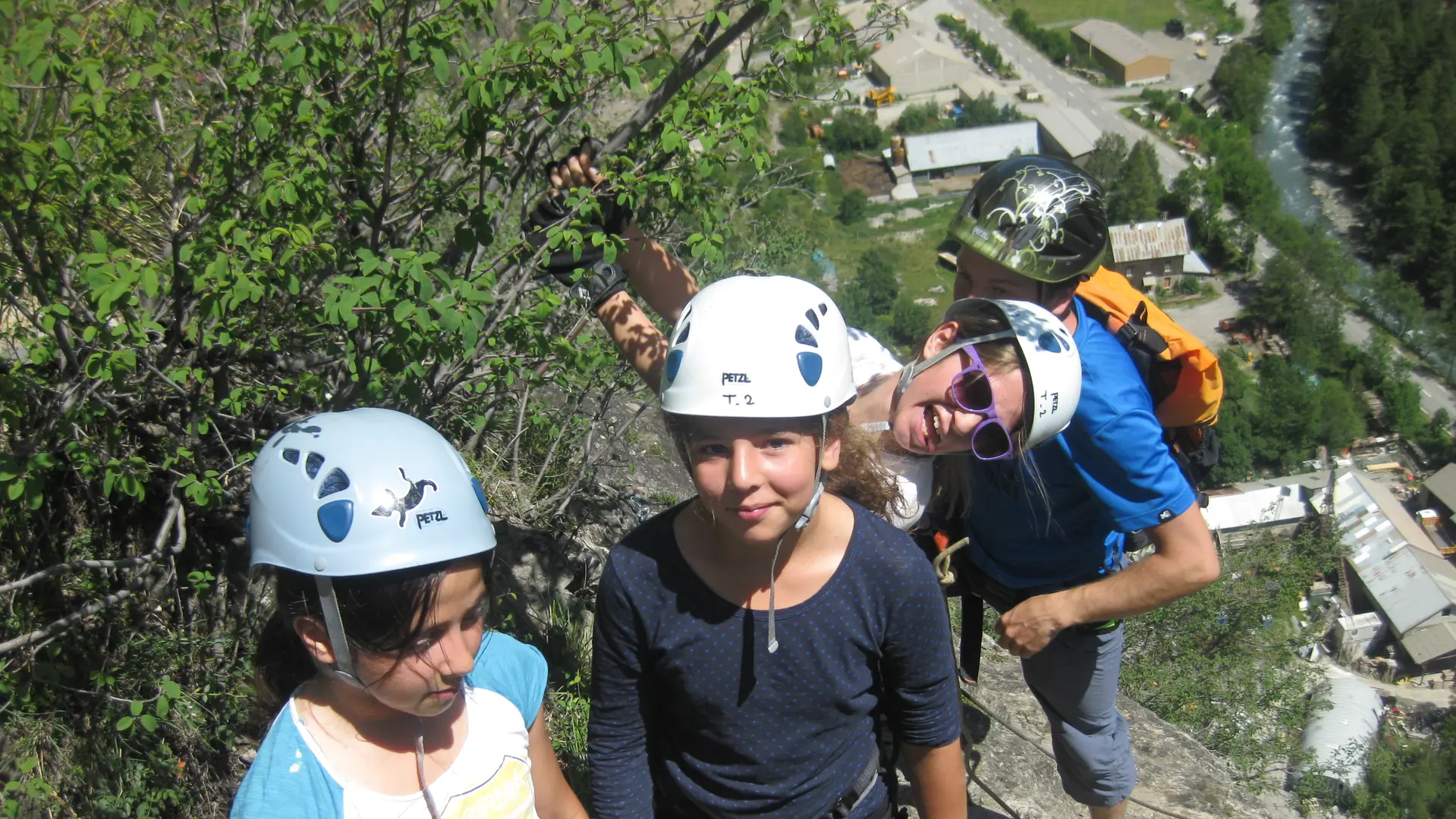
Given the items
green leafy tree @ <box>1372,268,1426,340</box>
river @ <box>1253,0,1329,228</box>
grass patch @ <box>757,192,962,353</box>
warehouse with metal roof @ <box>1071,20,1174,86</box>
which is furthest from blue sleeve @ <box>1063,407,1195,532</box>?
warehouse with metal roof @ <box>1071,20,1174,86</box>

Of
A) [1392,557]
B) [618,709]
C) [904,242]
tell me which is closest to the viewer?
[618,709]

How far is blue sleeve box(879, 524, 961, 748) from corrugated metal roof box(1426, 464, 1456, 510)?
52.8 m

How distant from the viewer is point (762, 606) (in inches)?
95.4

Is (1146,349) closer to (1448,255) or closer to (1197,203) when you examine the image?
(1197,203)

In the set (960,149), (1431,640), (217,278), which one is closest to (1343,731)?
(1431,640)

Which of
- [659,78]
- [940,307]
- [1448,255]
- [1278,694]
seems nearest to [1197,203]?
[1448,255]

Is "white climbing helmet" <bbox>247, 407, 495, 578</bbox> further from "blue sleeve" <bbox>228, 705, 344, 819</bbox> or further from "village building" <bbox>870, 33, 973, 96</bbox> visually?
"village building" <bbox>870, 33, 973, 96</bbox>

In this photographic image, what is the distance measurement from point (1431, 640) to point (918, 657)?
1722 inches

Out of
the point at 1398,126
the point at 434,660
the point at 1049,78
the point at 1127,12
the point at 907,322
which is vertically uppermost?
the point at 434,660

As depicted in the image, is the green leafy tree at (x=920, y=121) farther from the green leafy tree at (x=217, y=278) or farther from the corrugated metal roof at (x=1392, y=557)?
the green leafy tree at (x=217, y=278)

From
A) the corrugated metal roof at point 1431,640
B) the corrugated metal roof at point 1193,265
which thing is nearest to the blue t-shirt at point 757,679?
the corrugated metal roof at point 1431,640

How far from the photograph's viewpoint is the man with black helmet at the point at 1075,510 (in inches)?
111

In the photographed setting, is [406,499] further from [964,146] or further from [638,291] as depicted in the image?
[964,146]

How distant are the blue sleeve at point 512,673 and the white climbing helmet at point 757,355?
0.72m
